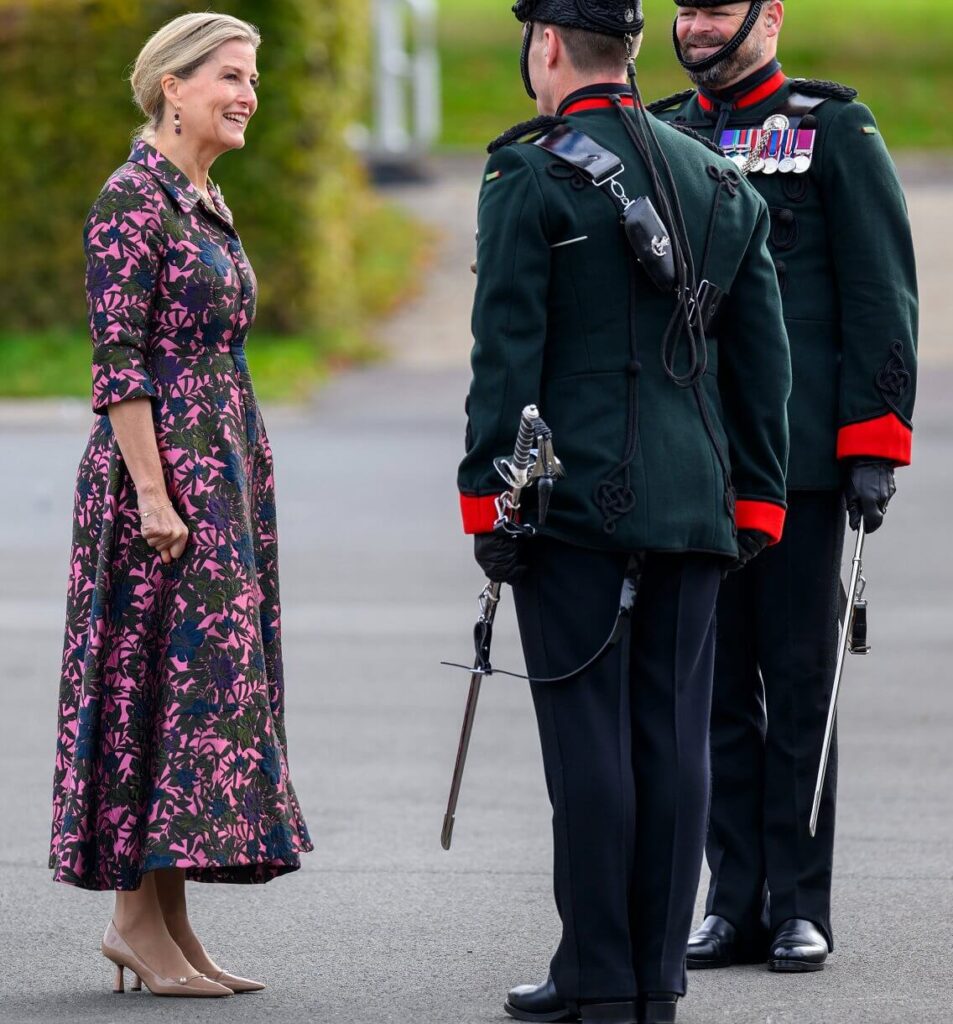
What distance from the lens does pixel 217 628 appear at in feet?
15.0

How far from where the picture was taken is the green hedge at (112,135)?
711 inches

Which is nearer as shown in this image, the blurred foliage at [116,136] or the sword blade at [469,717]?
the sword blade at [469,717]

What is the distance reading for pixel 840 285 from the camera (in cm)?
484

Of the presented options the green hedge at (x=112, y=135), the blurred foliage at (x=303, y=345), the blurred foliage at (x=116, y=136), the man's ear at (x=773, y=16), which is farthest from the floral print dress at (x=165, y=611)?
the green hedge at (x=112, y=135)

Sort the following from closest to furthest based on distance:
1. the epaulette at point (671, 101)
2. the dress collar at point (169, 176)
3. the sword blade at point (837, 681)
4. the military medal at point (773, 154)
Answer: the dress collar at point (169, 176), the sword blade at point (837, 681), the military medal at point (773, 154), the epaulette at point (671, 101)

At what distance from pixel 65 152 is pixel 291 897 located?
1381cm


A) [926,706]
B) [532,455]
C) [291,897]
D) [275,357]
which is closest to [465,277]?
[275,357]

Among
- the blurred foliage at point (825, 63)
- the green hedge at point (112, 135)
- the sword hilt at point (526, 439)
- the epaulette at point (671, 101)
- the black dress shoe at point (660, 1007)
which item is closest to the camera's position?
the sword hilt at point (526, 439)

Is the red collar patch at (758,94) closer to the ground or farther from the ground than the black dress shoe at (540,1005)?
farther from the ground

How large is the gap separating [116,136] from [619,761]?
1497 centimetres

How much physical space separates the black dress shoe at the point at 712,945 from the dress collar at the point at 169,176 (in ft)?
6.42

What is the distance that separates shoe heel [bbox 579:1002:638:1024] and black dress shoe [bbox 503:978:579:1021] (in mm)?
175

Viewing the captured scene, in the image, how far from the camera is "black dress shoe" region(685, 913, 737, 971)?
191 inches

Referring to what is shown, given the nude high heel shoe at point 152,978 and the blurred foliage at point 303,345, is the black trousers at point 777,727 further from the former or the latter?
the blurred foliage at point 303,345
